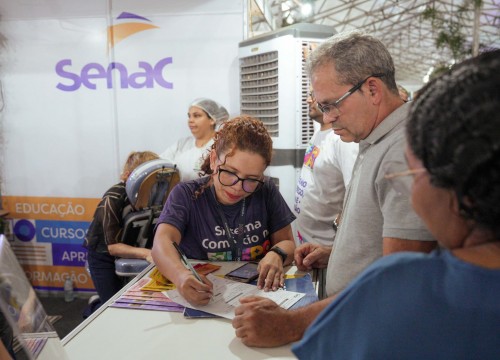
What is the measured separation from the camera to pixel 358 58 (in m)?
1.37

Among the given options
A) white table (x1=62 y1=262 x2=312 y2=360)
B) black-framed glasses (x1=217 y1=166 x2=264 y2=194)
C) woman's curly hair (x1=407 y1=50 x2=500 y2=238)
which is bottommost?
white table (x1=62 y1=262 x2=312 y2=360)

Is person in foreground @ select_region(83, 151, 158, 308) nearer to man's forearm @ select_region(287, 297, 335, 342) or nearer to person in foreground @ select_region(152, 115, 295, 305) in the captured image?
person in foreground @ select_region(152, 115, 295, 305)

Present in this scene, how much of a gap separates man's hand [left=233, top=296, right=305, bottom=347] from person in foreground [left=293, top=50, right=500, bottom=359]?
537mm

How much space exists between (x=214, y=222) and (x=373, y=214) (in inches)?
31.8

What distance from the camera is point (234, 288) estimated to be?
1.58 metres

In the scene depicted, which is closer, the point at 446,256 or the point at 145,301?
the point at 446,256

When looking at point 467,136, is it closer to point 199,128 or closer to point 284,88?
point 284,88

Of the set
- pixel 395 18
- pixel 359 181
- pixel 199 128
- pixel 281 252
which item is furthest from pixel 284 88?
pixel 395 18

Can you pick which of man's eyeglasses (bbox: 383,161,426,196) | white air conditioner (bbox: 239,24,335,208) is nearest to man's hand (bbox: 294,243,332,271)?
man's eyeglasses (bbox: 383,161,426,196)

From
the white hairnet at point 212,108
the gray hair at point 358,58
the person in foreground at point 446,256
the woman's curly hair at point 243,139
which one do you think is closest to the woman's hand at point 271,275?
the woman's curly hair at point 243,139

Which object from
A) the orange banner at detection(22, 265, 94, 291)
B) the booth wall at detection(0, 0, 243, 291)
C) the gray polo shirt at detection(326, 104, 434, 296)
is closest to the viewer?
the gray polo shirt at detection(326, 104, 434, 296)

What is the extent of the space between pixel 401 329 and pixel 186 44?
355 centimetres

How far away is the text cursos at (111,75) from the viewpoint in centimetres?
384

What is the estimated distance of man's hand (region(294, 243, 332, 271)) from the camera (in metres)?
1.75
